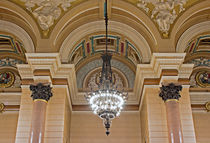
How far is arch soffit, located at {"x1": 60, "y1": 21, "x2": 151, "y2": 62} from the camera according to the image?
10.8m

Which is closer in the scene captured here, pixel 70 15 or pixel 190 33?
→ pixel 70 15

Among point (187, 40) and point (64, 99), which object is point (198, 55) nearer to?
point (187, 40)

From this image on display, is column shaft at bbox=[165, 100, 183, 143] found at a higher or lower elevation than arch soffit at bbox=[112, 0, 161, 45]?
lower

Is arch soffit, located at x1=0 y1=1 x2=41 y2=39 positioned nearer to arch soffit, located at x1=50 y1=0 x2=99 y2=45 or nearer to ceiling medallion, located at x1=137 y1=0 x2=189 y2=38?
arch soffit, located at x1=50 y1=0 x2=99 y2=45

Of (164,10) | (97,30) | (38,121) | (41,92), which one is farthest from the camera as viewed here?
(97,30)

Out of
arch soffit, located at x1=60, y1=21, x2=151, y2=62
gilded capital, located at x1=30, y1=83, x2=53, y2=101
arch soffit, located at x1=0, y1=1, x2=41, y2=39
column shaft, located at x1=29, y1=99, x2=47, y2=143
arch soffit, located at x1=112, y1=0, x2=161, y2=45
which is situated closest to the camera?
column shaft, located at x1=29, y1=99, x2=47, y2=143

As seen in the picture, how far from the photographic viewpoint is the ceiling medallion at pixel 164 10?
10.6 meters

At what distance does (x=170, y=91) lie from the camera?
31.9 ft

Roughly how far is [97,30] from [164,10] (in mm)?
2505

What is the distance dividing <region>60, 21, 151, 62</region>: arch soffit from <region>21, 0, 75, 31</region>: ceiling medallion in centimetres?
84

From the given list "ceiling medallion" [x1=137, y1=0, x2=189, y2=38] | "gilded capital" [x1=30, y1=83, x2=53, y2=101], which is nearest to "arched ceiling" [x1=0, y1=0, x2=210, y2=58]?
"ceiling medallion" [x1=137, y1=0, x2=189, y2=38]

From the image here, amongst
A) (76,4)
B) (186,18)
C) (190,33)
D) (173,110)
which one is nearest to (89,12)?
(76,4)

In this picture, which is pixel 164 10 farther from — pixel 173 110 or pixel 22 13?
pixel 22 13

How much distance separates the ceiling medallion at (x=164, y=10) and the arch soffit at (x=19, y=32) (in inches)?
152
